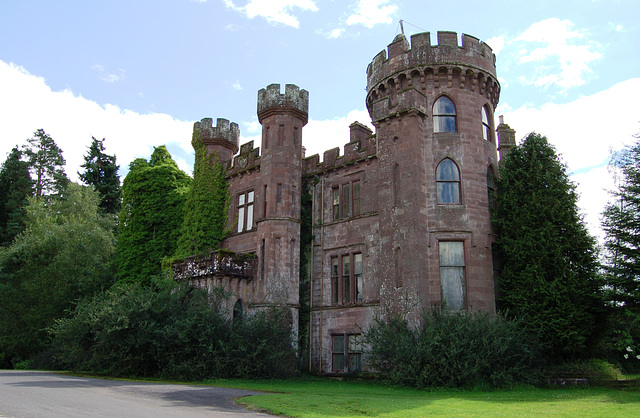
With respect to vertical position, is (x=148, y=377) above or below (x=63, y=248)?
below

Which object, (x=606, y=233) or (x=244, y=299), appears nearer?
(x=606, y=233)

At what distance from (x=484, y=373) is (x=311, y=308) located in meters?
9.03

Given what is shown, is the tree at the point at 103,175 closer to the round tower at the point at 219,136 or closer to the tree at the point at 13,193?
the tree at the point at 13,193

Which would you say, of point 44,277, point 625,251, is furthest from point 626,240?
point 44,277

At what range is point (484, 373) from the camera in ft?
56.9

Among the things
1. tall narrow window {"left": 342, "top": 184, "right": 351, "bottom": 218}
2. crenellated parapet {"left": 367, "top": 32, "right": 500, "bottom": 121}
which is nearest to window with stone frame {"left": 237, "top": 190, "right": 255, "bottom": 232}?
tall narrow window {"left": 342, "top": 184, "right": 351, "bottom": 218}

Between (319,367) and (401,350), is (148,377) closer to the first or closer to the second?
(319,367)

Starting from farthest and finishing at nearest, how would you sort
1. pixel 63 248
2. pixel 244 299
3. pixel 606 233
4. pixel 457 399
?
pixel 63 248 → pixel 244 299 → pixel 606 233 → pixel 457 399

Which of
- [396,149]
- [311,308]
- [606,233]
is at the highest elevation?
[396,149]

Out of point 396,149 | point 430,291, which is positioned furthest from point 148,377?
point 396,149

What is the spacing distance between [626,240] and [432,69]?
10334mm

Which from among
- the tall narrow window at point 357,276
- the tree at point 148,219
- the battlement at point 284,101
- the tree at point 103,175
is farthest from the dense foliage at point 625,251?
the tree at point 103,175

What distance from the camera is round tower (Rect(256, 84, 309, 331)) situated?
23484 millimetres

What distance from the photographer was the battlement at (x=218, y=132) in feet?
96.5
